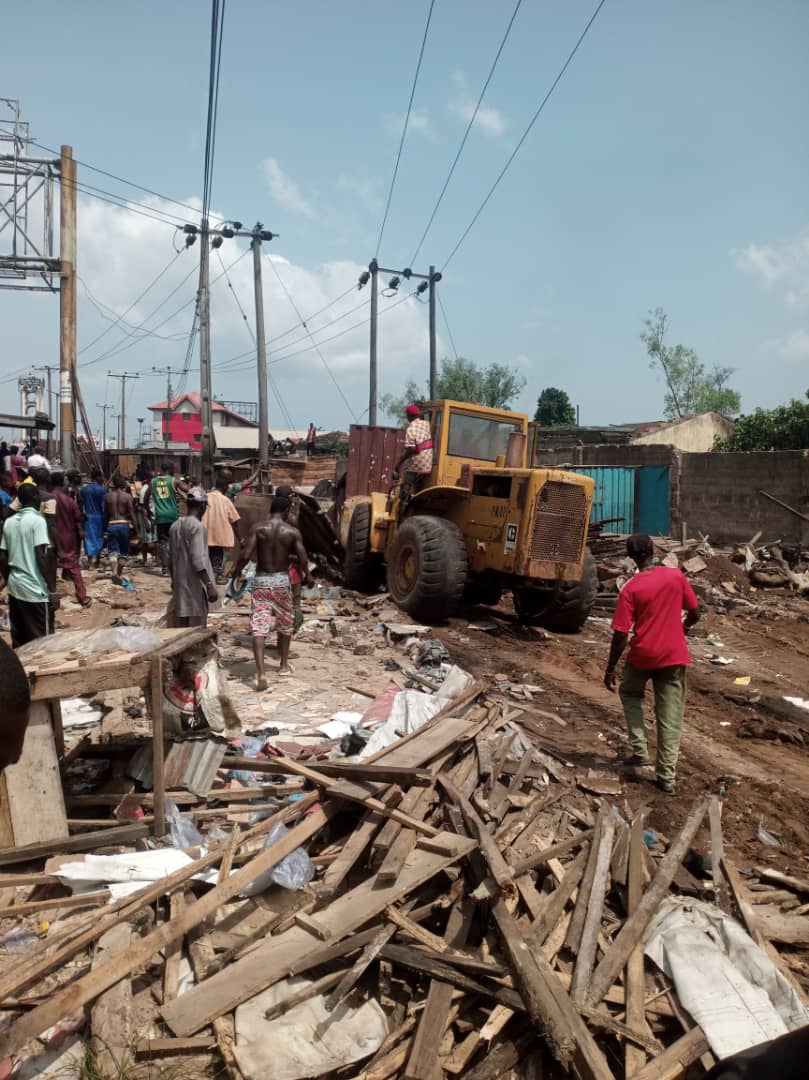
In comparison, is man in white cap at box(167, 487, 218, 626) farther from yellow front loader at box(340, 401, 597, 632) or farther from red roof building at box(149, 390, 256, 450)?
red roof building at box(149, 390, 256, 450)

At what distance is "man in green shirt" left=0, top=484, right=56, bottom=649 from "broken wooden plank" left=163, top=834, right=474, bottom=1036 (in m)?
4.22

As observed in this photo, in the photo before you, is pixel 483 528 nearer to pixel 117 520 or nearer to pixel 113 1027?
pixel 117 520

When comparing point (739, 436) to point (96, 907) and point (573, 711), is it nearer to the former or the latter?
point (573, 711)

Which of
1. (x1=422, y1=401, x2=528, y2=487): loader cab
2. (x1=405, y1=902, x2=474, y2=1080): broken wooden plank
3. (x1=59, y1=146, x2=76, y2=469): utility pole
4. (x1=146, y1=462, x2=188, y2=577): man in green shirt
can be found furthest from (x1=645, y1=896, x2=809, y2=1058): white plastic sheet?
(x1=59, y1=146, x2=76, y2=469): utility pole

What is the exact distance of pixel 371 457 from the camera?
1483cm

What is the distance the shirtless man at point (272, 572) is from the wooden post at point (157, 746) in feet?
9.59

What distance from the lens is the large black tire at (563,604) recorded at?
33.7ft

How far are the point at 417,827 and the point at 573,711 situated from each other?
366 centimetres

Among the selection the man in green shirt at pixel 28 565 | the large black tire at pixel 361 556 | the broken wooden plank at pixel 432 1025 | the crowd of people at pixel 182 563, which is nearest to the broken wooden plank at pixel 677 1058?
the broken wooden plank at pixel 432 1025

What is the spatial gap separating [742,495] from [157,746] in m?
14.7

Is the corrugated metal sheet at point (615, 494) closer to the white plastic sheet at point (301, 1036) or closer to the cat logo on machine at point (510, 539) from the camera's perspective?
the cat logo on machine at point (510, 539)

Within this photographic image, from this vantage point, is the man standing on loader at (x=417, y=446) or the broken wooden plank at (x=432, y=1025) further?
the man standing on loader at (x=417, y=446)

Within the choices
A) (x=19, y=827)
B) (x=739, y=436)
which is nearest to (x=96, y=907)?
(x=19, y=827)

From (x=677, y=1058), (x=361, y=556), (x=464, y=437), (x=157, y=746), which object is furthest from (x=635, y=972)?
(x=361, y=556)
